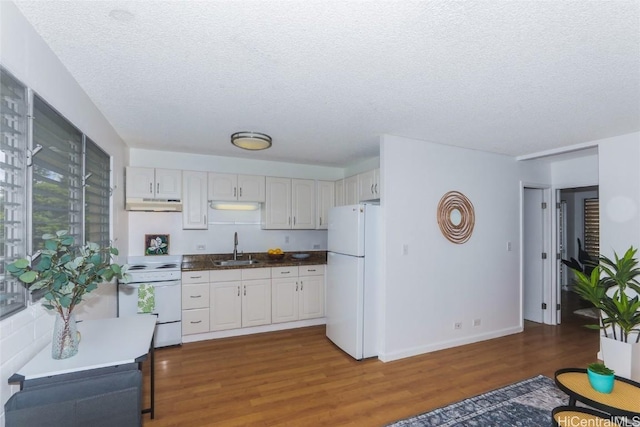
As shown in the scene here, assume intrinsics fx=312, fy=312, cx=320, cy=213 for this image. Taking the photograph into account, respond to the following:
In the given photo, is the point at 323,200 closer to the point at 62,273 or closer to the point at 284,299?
the point at 284,299

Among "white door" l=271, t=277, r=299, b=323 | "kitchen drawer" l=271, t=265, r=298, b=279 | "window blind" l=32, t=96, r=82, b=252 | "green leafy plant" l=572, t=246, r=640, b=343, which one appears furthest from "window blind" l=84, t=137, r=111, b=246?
"green leafy plant" l=572, t=246, r=640, b=343

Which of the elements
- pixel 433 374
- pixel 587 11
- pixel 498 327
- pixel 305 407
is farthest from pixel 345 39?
pixel 498 327

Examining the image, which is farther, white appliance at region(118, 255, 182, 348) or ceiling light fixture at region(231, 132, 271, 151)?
white appliance at region(118, 255, 182, 348)

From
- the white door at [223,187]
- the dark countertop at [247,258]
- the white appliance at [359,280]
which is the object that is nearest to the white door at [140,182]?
the white door at [223,187]

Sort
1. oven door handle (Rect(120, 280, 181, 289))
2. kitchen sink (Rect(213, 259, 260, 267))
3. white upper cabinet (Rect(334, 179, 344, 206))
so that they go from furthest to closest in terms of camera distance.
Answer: white upper cabinet (Rect(334, 179, 344, 206))
kitchen sink (Rect(213, 259, 260, 267))
oven door handle (Rect(120, 280, 181, 289))

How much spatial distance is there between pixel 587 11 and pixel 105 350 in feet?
9.61

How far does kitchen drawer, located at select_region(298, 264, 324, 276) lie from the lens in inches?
177

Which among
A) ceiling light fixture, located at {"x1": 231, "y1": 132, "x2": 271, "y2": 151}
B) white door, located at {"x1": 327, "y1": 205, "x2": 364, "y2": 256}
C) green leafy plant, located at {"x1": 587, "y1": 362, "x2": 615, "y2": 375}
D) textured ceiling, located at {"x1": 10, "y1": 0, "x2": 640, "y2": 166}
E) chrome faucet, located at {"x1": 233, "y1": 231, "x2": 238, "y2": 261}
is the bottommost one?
green leafy plant, located at {"x1": 587, "y1": 362, "x2": 615, "y2": 375}

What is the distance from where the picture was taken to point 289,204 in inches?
189

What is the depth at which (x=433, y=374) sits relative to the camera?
3.10 metres

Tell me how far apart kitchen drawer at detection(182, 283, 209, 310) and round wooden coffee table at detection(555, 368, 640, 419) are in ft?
11.8

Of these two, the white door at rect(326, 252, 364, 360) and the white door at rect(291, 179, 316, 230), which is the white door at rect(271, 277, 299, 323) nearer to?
the white door at rect(326, 252, 364, 360)

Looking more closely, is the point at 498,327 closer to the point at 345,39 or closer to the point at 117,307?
the point at 345,39

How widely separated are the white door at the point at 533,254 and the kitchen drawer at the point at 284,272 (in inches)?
137
